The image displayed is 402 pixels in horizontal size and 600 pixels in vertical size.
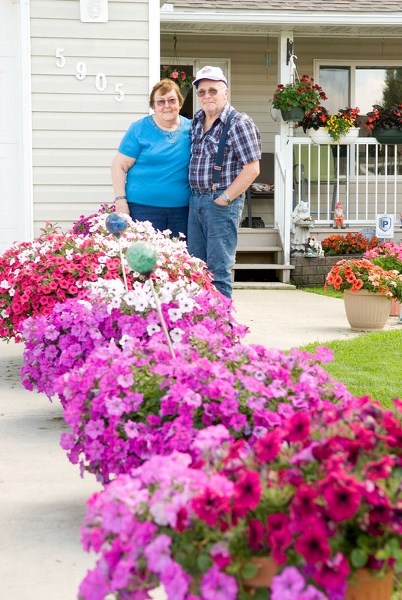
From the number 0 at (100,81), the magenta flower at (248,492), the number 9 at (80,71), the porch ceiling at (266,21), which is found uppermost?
the porch ceiling at (266,21)

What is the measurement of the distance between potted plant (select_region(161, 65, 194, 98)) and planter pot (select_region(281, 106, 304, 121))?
1222 millimetres

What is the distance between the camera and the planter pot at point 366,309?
7.82 meters

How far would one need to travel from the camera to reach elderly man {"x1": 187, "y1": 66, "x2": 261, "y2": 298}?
591 cm

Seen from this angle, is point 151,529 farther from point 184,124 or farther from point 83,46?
point 83,46

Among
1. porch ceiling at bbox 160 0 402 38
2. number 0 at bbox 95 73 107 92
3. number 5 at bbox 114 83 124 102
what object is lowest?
number 5 at bbox 114 83 124 102

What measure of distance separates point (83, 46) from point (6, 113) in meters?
0.76

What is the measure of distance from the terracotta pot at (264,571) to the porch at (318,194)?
952 centimetres

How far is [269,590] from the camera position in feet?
6.45

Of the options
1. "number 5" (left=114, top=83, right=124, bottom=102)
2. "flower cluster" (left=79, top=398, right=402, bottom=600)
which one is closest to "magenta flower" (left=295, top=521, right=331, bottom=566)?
"flower cluster" (left=79, top=398, right=402, bottom=600)

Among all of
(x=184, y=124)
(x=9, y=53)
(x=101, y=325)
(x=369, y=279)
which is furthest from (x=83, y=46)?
(x=101, y=325)

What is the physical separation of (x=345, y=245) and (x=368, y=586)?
1018 centimetres

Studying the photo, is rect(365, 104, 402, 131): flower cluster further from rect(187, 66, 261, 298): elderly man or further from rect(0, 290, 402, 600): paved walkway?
rect(187, 66, 261, 298): elderly man

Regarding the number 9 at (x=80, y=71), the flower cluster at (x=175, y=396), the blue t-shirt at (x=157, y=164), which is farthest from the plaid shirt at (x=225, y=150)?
the flower cluster at (x=175, y=396)

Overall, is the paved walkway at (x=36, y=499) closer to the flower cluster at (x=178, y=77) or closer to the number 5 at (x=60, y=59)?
the number 5 at (x=60, y=59)
